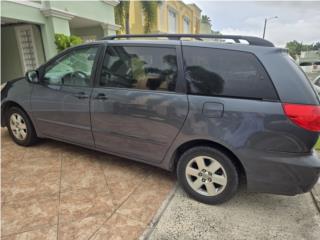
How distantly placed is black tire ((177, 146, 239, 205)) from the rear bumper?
6.1 inches

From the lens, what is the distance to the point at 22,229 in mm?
2244

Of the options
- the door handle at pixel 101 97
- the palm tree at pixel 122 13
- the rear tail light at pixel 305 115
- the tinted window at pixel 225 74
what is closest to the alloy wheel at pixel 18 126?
the door handle at pixel 101 97

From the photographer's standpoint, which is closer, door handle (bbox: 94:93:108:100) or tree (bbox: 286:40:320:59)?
door handle (bbox: 94:93:108:100)

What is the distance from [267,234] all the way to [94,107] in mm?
2388

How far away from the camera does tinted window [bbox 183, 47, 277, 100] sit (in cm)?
224

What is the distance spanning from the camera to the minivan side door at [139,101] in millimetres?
2627

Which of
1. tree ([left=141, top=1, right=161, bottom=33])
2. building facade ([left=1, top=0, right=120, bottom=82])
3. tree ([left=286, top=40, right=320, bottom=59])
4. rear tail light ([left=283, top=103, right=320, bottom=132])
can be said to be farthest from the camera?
tree ([left=286, top=40, right=320, bottom=59])

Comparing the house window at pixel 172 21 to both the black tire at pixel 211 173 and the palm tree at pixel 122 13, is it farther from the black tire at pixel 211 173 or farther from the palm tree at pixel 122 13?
the black tire at pixel 211 173

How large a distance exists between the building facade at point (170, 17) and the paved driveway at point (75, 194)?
41.5ft

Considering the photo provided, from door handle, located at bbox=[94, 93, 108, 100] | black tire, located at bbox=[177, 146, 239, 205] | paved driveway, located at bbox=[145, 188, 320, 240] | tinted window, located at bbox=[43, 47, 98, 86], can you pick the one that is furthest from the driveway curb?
tinted window, located at bbox=[43, 47, 98, 86]

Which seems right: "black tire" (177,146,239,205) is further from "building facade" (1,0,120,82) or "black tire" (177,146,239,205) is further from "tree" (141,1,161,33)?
"tree" (141,1,161,33)

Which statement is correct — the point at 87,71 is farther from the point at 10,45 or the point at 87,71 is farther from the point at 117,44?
the point at 10,45

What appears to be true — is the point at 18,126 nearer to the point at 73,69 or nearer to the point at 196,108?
the point at 73,69

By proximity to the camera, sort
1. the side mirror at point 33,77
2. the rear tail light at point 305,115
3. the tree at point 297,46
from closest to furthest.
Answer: the rear tail light at point 305,115
the side mirror at point 33,77
the tree at point 297,46
